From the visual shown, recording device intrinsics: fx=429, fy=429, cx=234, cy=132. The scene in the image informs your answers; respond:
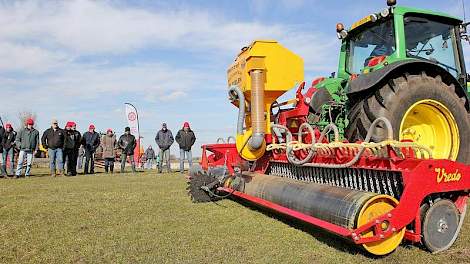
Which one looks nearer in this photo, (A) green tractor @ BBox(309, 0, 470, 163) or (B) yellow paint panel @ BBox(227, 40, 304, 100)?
→ (A) green tractor @ BBox(309, 0, 470, 163)

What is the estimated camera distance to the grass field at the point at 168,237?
3344mm

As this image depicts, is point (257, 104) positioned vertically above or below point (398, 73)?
below

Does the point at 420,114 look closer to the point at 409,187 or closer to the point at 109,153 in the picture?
the point at 409,187

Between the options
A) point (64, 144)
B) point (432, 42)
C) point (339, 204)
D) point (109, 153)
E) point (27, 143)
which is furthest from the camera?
point (109, 153)

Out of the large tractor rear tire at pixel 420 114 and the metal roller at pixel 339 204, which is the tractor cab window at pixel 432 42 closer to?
the large tractor rear tire at pixel 420 114

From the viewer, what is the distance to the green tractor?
424 centimetres

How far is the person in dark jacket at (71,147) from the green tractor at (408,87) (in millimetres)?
8949

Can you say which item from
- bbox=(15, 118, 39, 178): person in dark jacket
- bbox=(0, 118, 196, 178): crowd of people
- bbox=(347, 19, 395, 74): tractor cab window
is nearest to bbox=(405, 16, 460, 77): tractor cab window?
bbox=(347, 19, 395, 74): tractor cab window

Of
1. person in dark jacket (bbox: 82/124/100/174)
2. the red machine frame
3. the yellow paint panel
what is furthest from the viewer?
person in dark jacket (bbox: 82/124/100/174)

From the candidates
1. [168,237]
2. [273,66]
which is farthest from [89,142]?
[168,237]

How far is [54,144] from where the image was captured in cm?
1206

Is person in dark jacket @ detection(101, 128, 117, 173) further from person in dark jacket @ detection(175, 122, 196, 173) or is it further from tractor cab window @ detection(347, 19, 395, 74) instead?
tractor cab window @ detection(347, 19, 395, 74)

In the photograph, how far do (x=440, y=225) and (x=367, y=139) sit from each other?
36.1 inches

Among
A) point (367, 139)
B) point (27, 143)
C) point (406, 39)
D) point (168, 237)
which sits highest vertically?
point (406, 39)
